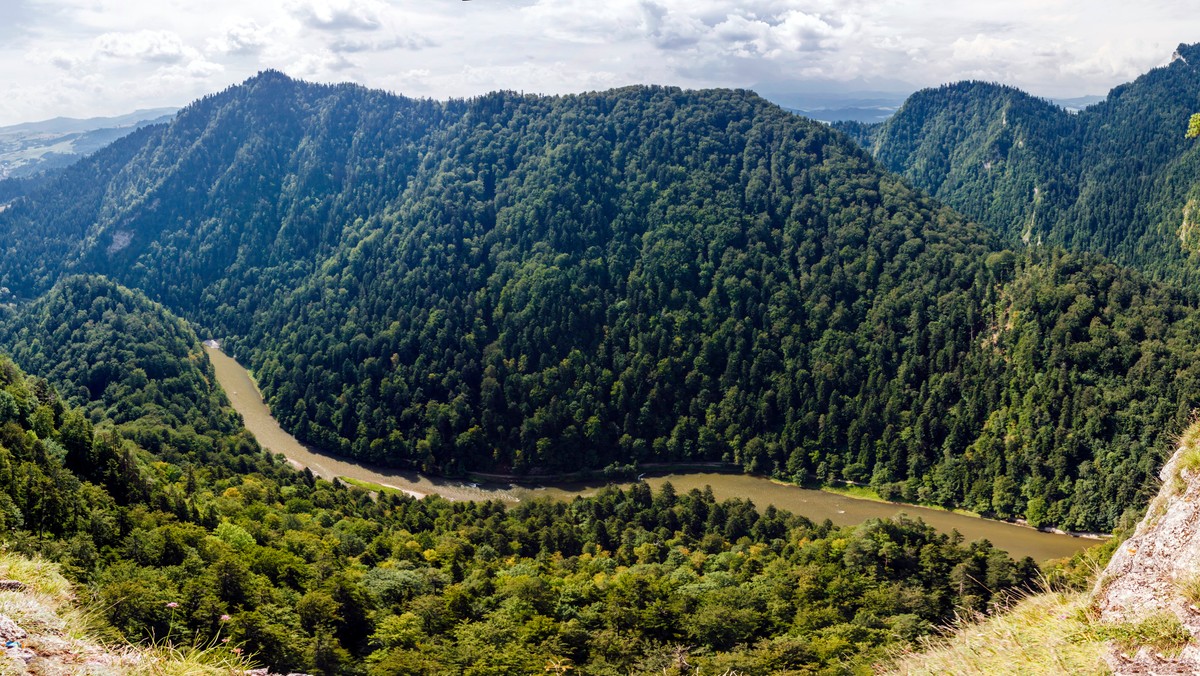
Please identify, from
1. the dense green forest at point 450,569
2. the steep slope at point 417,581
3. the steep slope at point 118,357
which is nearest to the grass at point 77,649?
the steep slope at point 417,581

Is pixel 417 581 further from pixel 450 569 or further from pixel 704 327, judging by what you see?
pixel 704 327

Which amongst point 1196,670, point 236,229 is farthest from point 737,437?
point 236,229

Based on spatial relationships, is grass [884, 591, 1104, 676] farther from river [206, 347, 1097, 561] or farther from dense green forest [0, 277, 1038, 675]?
river [206, 347, 1097, 561]

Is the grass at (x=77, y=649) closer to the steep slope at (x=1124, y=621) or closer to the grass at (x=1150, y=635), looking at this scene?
the steep slope at (x=1124, y=621)

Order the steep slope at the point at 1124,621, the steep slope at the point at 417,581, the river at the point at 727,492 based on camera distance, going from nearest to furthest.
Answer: the steep slope at the point at 1124,621
the steep slope at the point at 417,581
the river at the point at 727,492

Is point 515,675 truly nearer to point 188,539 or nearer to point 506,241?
point 188,539

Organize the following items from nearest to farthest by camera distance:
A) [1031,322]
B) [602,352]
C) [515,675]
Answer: [515,675] → [1031,322] → [602,352]

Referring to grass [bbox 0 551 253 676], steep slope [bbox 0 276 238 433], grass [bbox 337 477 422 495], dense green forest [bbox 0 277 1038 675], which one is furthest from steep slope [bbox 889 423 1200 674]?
steep slope [bbox 0 276 238 433]

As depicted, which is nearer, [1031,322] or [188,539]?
[188,539]
